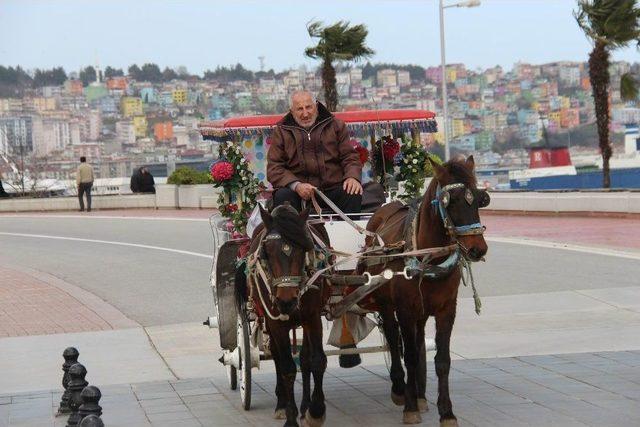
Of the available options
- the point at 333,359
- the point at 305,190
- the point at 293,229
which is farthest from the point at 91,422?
the point at 333,359

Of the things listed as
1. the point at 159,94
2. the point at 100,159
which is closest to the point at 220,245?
the point at 100,159

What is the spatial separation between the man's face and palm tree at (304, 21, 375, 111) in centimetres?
3425

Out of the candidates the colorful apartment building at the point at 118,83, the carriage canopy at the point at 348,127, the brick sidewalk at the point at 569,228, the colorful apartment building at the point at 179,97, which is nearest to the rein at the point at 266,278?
the carriage canopy at the point at 348,127

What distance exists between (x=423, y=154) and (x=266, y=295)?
308 centimetres

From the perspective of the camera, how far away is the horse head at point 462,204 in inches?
341

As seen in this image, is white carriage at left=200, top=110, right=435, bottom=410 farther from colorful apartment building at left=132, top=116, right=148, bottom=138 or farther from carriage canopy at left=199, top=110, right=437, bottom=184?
colorful apartment building at left=132, top=116, right=148, bottom=138

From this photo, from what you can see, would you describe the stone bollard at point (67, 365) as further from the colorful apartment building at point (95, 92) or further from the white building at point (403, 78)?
the colorful apartment building at point (95, 92)

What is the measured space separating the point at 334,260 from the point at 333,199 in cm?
82

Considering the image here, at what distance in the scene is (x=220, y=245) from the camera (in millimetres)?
10812

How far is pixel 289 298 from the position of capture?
8.62 meters

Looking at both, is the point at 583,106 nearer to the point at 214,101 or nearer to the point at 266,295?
the point at 214,101

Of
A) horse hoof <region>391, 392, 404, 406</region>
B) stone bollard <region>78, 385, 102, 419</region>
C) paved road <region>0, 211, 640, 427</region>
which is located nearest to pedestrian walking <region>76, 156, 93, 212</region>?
paved road <region>0, 211, 640, 427</region>

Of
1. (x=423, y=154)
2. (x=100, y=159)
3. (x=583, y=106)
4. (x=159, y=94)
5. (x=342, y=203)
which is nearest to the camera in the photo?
(x=342, y=203)

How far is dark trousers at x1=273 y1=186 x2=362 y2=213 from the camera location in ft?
33.0
